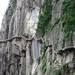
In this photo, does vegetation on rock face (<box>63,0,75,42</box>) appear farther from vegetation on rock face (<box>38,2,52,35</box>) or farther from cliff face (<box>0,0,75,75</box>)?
vegetation on rock face (<box>38,2,52,35</box>)

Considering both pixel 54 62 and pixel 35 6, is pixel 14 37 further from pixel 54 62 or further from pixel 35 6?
pixel 54 62

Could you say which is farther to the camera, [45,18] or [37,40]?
[37,40]

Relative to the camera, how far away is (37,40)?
33.2m

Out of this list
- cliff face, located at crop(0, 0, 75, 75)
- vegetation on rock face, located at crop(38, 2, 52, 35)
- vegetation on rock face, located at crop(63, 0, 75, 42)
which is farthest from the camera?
vegetation on rock face, located at crop(38, 2, 52, 35)

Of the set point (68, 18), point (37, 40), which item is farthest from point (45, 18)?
point (68, 18)

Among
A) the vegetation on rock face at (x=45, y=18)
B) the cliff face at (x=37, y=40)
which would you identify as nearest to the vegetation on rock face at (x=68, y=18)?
the cliff face at (x=37, y=40)

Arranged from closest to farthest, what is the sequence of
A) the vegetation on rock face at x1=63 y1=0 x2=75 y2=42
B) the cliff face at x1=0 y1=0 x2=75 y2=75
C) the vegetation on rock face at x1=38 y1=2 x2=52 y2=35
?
the vegetation on rock face at x1=63 y1=0 x2=75 y2=42, the cliff face at x1=0 y1=0 x2=75 y2=75, the vegetation on rock face at x1=38 y1=2 x2=52 y2=35

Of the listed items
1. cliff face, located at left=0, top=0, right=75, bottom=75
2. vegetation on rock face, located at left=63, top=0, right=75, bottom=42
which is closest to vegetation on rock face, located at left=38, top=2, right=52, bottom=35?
cliff face, located at left=0, top=0, right=75, bottom=75

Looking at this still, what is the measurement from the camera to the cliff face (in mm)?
23133

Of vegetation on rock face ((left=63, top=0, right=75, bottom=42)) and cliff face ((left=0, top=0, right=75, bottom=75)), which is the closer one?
vegetation on rock face ((left=63, top=0, right=75, bottom=42))

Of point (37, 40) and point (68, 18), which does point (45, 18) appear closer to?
point (37, 40)

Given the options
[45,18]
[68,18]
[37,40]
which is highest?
[45,18]

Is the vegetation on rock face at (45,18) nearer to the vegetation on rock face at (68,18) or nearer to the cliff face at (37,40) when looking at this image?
the cliff face at (37,40)

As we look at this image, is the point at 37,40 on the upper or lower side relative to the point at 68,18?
lower
